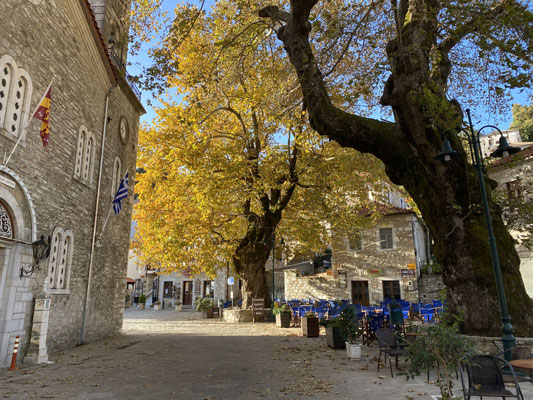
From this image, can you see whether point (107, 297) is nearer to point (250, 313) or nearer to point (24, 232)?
point (24, 232)

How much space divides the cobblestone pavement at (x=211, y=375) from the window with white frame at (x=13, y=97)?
514 centimetres

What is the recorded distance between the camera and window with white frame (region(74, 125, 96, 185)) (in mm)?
11242

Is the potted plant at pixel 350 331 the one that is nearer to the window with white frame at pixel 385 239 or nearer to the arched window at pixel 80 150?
the arched window at pixel 80 150

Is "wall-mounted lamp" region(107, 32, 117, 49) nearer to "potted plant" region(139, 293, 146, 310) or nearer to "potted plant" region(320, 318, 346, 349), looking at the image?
"potted plant" region(320, 318, 346, 349)

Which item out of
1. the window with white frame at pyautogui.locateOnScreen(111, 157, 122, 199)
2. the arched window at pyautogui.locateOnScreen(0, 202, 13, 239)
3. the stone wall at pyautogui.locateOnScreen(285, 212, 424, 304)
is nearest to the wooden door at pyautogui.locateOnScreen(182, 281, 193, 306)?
the stone wall at pyautogui.locateOnScreen(285, 212, 424, 304)

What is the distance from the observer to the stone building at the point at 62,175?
8.03 metres

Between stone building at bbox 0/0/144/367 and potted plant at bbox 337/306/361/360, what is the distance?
7.19 metres

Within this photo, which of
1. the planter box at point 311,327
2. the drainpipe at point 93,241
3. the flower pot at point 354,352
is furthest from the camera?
the planter box at point 311,327

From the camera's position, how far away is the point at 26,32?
8469 millimetres

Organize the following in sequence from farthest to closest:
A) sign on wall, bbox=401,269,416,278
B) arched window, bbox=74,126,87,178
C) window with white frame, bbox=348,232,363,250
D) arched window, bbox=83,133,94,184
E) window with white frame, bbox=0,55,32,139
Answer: sign on wall, bbox=401,269,416,278 < window with white frame, bbox=348,232,363,250 < arched window, bbox=83,133,94,184 < arched window, bbox=74,126,87,178 < window with white frame, bbox=0,55,32,139

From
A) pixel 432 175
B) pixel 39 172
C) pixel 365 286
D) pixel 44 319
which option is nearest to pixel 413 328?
pixel 432 175

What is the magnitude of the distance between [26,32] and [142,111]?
27.9ft

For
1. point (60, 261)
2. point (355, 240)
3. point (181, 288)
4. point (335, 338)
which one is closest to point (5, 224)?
point (60, 261)

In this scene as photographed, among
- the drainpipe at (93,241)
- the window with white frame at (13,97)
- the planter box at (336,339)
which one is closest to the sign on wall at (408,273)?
the planter box at (336,339)
